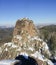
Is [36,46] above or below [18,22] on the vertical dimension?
below

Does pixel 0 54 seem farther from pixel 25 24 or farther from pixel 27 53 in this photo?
pixel 25 24

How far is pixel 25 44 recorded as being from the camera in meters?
36.9

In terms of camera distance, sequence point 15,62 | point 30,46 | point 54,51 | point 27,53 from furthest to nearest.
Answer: point 54,51 → point 30,46 → point 27,53 → point 15,62

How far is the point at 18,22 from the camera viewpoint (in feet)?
128

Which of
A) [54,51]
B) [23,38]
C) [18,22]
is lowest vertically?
[54,51]

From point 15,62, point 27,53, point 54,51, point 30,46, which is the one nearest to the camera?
point 15,62

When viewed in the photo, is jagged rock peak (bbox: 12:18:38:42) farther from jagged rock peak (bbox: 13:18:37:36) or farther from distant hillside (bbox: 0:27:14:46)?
distant hillside (bbox: 0:27:14:46)

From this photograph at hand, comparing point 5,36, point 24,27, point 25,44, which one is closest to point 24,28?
point 24,27

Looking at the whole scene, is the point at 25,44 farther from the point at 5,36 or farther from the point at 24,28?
the point at 5,36

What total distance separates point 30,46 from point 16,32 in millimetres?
3427

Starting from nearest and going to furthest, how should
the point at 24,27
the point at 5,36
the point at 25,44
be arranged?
1. the point at 25,44
2. the point at 24,27
3. the point at 5,36

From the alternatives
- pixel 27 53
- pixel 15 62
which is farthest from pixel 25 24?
pixel 15 62

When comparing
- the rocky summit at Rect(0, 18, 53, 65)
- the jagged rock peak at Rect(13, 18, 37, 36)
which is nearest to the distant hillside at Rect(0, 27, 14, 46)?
the rocky summit at Rect(0, 18, 53, 65)

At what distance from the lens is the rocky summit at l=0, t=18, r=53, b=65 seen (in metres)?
34.3
